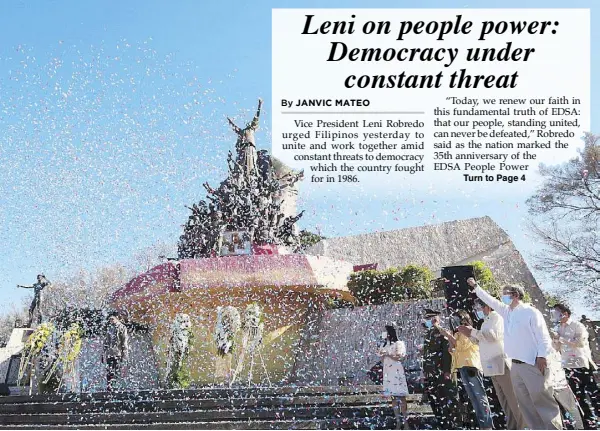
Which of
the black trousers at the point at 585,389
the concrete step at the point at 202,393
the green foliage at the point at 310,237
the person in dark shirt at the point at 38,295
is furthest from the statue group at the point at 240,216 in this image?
the green foliage at the point at 310,237

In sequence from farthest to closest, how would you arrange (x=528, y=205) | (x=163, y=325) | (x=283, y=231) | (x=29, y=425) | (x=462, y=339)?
(x=528, y=205) → (x=283, y=231) → (x=163, y=325) → (x=29, y=425) → (x=462, y=339)

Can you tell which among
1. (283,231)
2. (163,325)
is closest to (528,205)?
(283,231)

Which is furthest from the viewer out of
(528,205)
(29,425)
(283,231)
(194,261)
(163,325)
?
(528,205)

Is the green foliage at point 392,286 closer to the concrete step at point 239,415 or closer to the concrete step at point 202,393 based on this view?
the concrete step at point 202,393

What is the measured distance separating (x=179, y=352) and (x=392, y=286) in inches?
228

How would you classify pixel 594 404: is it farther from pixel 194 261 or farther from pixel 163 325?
pixel 163 325

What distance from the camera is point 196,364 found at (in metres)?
14.8

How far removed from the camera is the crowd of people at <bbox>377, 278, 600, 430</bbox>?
211 inches

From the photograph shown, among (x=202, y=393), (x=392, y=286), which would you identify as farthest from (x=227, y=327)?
(x=202, y=393)

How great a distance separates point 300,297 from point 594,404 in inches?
353

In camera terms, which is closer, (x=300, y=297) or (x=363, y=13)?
(x=363, y=13)

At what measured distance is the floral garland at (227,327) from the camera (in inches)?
554

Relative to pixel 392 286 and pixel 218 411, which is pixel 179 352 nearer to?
pixel 392 286

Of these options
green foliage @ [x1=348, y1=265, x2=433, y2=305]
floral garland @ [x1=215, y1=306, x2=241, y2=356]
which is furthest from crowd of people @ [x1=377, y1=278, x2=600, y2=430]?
green foliage @ [x1=348, y1=265, x2=433, y2=305]
